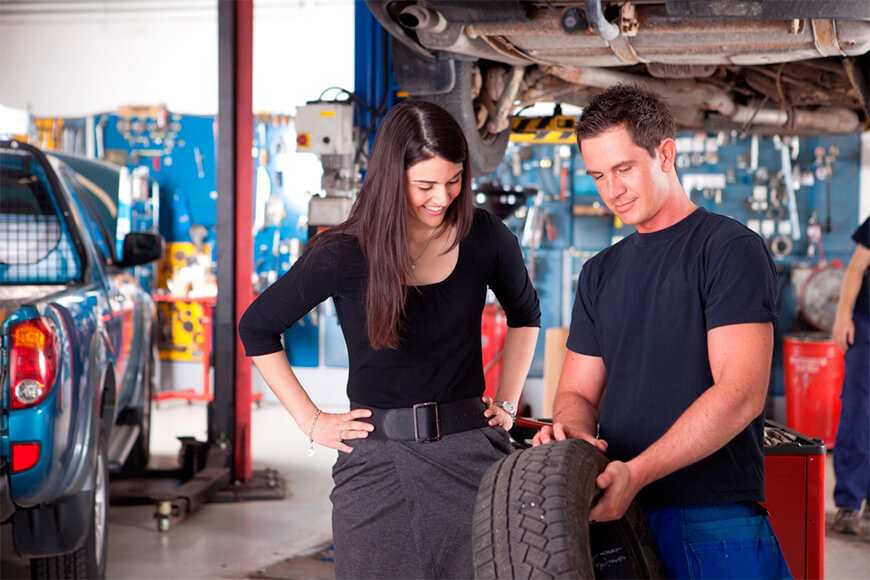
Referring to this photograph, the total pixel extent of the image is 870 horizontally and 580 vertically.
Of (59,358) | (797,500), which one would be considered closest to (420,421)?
(797,500)

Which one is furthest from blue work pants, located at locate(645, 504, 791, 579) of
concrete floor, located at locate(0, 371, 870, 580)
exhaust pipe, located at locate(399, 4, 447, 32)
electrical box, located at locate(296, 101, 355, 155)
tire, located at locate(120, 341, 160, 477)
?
tire, located at locate(120, 341, 160, 477)

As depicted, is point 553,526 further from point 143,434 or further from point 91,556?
point 143,434

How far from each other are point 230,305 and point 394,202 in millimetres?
3285

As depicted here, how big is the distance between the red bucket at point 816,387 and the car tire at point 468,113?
3449 millimetres

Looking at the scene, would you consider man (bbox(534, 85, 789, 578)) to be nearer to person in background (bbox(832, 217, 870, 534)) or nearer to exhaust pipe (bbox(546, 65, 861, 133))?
exhaust pipe (bbox(546, 65, 861, 133))

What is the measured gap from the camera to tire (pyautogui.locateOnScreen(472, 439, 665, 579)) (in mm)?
1372

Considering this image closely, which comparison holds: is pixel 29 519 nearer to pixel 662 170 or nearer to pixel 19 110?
pixel 662 170

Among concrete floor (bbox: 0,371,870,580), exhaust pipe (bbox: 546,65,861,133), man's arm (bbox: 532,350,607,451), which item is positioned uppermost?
exhaust pipe (bbox: 546,65,861,133)

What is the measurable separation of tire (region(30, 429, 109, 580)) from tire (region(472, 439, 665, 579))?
218cm

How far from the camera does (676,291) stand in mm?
1551

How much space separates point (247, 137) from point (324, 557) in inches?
97.0

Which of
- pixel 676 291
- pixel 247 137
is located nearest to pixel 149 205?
pixel 247 137

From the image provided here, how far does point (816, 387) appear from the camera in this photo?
20.4 ft

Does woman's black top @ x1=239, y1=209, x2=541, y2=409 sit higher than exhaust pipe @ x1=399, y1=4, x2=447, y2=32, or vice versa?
exhaust pipe @ x1=399, y1=4, x2=447, y2=32
